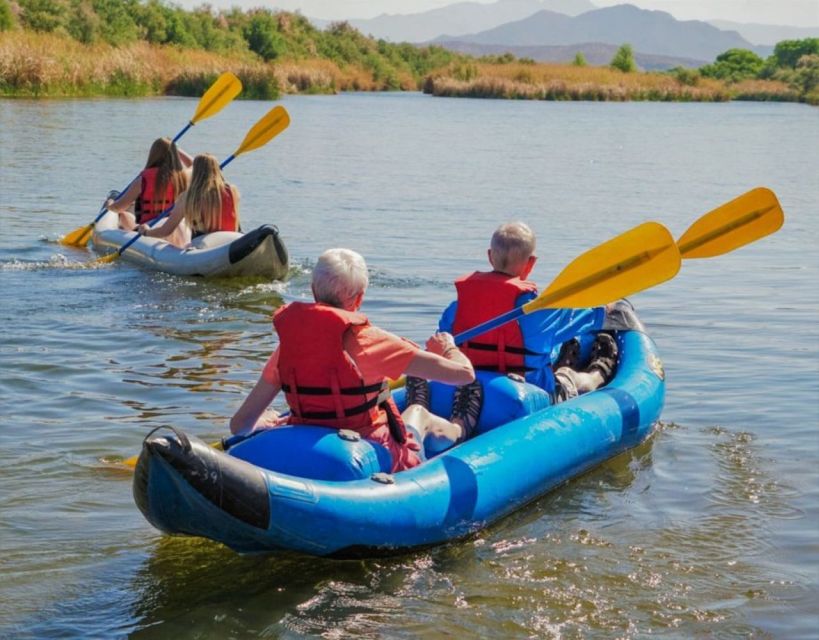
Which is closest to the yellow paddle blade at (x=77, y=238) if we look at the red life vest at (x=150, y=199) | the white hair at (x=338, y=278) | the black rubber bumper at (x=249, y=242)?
the red life vest at (x=150, y=199)

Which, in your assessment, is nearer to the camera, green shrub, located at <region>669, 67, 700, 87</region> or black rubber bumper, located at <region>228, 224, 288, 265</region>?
black rubber bumper, located at <region>228, 224, 288, 265</region>

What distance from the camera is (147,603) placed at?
3820mm

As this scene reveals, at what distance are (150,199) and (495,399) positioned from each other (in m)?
5.47

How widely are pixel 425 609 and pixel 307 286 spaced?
17.8 ft

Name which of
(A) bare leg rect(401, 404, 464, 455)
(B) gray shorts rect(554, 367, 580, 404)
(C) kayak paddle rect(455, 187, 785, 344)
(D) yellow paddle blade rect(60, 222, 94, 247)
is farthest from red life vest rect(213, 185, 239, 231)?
(A) bare leg rect(401, 404, 464, 455)

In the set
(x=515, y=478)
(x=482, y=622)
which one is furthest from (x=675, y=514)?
(x=482, y=622)

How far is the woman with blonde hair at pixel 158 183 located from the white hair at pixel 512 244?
16.1 feet

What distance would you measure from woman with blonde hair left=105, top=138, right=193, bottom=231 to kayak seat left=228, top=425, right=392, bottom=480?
5509 millimetres

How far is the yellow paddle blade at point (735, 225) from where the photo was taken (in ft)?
18.4

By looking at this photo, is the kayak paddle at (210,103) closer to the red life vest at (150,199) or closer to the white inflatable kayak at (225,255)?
the red life vest at (150,199)

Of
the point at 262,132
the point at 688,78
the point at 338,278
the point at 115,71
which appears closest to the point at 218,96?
the point at 262,132

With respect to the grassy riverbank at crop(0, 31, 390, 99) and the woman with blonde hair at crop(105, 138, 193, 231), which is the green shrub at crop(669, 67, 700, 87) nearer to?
the grassy riverbank at crop(0, 31, 390, 99)

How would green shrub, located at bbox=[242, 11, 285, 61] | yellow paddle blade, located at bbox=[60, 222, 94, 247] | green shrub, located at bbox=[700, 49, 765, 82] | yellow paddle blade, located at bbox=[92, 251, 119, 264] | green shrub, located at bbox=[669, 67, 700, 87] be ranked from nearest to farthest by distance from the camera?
yellow paddle blade, located at bbox=[92, 251, 119, 264], yellow paddle blade, located at bbox=[60, 222, 94, 247], green shrub, located at bbox=[669, 67, 700, 87], green shrub, located at bbox=[242, 11, 285, 61], green shrub, located at bbox=[700, 49, 765, 82]

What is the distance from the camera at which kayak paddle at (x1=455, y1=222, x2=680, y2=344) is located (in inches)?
192
